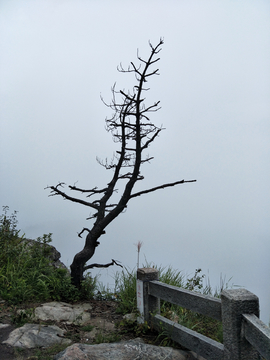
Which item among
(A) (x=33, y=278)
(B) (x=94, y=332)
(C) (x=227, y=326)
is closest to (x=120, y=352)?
(C) (x=227, y=326)

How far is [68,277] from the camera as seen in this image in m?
6.31

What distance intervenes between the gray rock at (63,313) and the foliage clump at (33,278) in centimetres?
28

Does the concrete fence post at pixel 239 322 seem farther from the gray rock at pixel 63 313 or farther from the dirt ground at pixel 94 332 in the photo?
the gray rock at pixel 63 313

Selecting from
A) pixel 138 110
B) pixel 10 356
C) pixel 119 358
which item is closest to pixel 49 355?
pixel 10 356

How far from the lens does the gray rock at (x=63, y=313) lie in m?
5.05

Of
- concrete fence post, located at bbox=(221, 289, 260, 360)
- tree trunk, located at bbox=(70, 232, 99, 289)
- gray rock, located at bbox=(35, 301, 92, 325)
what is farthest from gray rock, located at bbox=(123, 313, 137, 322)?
concrete fence post, located at bbox=(221, 289, 260, 360)

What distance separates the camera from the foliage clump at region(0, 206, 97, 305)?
18.0ft

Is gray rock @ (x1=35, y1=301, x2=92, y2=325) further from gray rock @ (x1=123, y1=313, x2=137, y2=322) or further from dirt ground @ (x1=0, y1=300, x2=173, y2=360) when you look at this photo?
gray rock @ (x1=123, y1=313, x2=137, y2=322)

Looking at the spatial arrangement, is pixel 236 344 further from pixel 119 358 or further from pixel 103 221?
pixel 103 221

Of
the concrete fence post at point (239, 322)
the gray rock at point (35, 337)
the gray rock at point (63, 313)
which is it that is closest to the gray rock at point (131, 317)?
the gray rock at point (63, 313)

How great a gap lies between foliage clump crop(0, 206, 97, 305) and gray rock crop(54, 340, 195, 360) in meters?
2.44

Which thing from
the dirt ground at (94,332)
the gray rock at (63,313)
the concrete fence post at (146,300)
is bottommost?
the dirt ground at (94,332)

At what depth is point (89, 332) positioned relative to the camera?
4.79m

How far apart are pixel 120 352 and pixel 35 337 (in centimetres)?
149
